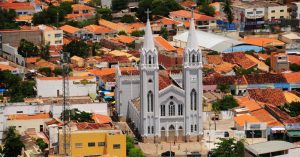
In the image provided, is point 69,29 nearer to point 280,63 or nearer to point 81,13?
point 81,13

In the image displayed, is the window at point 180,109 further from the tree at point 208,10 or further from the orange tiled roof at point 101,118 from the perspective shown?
the tree at point 208,10

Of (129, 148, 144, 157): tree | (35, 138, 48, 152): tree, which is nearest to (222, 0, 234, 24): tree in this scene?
(129, 148, 144, 157): tree

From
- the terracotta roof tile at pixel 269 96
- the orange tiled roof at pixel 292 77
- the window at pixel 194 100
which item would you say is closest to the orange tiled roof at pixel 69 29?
the orange tiled roof at pixel 292 77

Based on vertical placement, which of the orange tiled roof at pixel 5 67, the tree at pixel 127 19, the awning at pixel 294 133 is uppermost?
the tree at pixel 127 19

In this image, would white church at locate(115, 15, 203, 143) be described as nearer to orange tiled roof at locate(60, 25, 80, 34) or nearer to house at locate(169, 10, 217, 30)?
orange tiled roof at locate(60, 25, 80, 34)

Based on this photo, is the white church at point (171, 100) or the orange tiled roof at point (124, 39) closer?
the white church at point (171, 100)

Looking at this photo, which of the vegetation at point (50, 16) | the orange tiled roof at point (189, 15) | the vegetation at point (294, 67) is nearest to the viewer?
the vegetation at point (294, 67)

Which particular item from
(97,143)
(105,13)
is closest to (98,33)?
(105,13)
